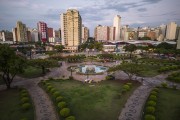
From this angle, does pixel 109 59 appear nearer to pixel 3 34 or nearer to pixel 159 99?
pixel 159 99

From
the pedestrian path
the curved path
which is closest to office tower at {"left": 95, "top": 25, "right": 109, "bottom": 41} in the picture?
the curved path

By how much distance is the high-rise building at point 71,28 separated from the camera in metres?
110

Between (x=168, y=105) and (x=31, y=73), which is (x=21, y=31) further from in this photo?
(x=168, y=105)

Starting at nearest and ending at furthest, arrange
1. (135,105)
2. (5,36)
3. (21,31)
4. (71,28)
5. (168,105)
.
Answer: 1. (168,105)
2. (135,105)
3. (71,28)
4. (21,31)
5. (5,36)

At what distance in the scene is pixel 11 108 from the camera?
23.2 meters

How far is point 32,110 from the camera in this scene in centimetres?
2239

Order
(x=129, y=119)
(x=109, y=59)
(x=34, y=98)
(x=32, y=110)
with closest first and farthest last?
(x=129, y=119) < (x=32, y=110) < (x=34, y=98) < (x=109, y=59)

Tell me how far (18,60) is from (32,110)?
42.9 ft

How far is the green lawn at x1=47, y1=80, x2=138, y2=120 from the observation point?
21.1m

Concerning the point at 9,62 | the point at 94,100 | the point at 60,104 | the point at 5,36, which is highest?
the point at 5,36

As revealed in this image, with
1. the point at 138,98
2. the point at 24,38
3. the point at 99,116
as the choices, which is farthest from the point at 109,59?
the point at 24,38

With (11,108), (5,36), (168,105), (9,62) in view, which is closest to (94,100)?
(168,105)

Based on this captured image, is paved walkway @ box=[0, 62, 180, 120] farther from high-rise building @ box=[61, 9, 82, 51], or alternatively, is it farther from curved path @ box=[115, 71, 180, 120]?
high-rise building @ box=[61, 9, 82, 51]

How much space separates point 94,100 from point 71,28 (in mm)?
93784
